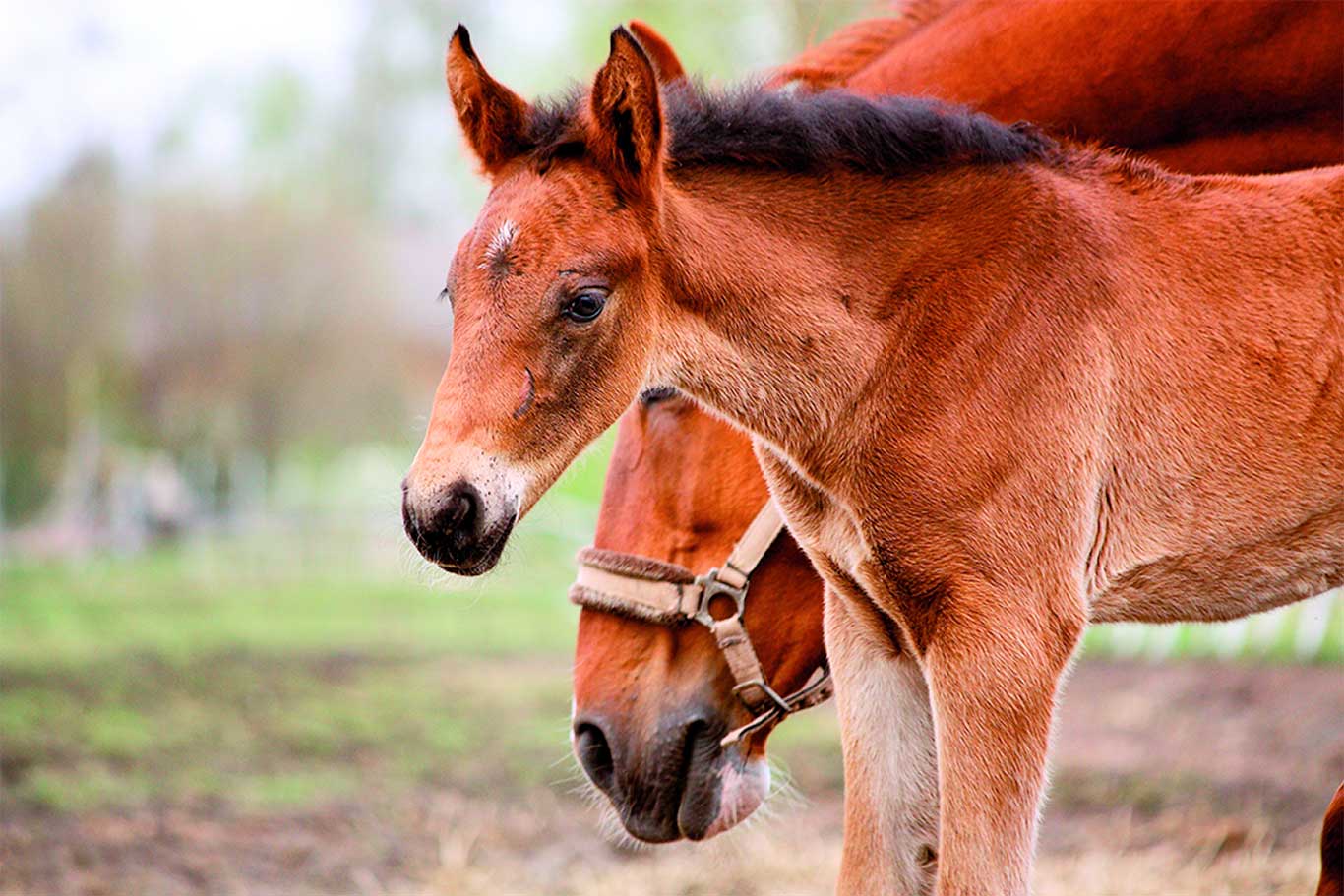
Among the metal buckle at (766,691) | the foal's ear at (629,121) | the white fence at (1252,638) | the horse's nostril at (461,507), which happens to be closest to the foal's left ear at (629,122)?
the foal's ear at (629,121)

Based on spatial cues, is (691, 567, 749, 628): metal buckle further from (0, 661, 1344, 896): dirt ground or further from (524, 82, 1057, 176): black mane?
(0, 661, 1344, 896): dirt ground

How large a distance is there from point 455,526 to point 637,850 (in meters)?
3.65

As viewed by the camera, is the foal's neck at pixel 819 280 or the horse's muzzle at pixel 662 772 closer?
the foal's neck at pixel 819 280

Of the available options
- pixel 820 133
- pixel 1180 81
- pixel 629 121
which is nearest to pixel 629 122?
pixel 629 121

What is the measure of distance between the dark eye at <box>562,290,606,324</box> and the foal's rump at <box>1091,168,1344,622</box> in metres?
0.95

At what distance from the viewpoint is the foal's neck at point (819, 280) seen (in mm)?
2635

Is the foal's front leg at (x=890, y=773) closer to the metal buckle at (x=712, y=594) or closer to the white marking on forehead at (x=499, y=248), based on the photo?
the metal buckle at (x=712, y=594)

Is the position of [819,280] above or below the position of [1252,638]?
below

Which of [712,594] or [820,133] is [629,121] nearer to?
[820,133]

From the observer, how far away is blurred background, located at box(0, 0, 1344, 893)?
544 cm

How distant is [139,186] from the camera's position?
12.6 metres

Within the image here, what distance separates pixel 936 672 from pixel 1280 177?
4.18ft

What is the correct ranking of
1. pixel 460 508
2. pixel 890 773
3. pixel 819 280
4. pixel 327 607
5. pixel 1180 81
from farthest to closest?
1. pixel 327 607
2. pixel 1180 81
3. pixel 890 773
4. pixel 819 280
5. pixel 460 508

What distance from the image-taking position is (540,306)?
241 centimetres
